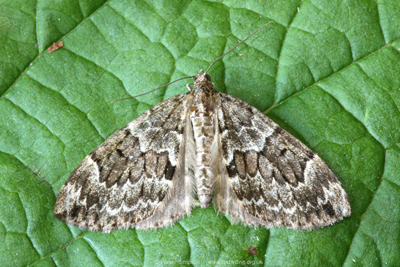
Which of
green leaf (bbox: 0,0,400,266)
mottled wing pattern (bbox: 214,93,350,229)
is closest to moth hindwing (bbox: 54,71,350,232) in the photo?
mottled wing pattern (bbox: 214,93,350,229)

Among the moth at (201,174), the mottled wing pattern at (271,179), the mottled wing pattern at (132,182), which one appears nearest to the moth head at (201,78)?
the moth at (201,174)

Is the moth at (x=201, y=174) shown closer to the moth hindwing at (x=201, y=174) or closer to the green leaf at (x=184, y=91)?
the moth hindwing at (x=201, y=174)

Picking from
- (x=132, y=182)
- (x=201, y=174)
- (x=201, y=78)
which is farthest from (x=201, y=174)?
(x=201, y=78)

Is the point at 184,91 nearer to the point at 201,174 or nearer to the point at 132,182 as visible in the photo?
the point at 201,174

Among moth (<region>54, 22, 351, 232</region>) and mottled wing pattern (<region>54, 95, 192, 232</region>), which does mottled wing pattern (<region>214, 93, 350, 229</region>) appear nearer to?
moth (<region>54, 22, 351, 232</region>)

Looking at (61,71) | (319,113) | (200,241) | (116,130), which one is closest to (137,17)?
(61,71)

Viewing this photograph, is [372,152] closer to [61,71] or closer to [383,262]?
[383,262]
